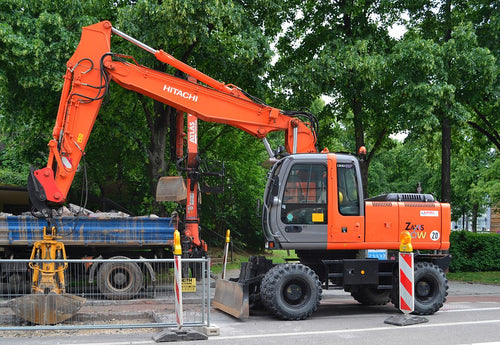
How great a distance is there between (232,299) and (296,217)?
191 cm

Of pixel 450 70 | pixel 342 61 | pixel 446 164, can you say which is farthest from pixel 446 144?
pixel 342 61

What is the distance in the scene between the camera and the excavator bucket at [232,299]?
31.8ft

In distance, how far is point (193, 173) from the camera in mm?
13930

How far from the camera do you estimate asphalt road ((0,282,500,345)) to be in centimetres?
795

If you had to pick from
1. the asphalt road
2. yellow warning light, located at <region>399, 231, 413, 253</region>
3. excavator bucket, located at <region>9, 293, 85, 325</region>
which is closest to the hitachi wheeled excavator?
the asphalt road

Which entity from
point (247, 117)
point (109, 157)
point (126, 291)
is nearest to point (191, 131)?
point (247, 117)

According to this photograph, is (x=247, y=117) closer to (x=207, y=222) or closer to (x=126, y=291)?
(x=126, y=291)

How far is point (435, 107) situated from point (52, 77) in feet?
35.3

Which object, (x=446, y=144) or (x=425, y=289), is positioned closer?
(x=425, y=289)

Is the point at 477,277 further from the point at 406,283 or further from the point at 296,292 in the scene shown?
the point at 296,292

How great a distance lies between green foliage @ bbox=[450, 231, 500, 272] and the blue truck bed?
1118cm

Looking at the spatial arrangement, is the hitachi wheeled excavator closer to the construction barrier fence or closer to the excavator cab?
the excavator cab

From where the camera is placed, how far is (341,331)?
8828mm

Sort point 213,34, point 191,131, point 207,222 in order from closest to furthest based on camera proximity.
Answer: point 191,131
point 213,34
point 207,222
